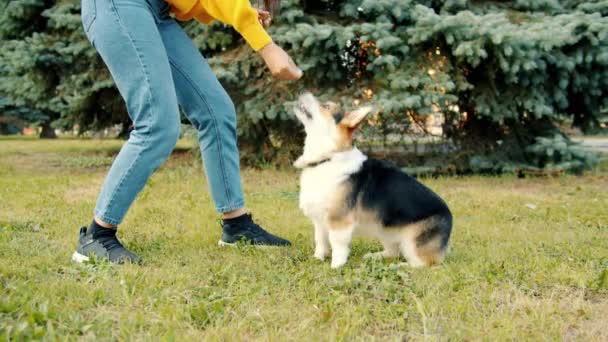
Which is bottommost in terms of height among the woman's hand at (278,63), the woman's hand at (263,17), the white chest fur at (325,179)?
the white chest fur at (325,179)

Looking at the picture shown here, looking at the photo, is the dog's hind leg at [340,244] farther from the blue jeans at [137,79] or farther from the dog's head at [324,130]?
the blue jeans at [137,79]

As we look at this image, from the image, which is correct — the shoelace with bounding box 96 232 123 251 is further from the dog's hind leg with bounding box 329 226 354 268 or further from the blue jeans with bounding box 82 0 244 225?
the dog's hind leg with bounding box 329 226 354 268

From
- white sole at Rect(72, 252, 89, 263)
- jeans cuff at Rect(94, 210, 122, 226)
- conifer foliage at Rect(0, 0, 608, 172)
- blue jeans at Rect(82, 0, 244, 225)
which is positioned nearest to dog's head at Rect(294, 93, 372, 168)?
blue jeans at Rect(82, 0, 244, 225)

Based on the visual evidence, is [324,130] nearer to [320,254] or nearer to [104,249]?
[320,254]

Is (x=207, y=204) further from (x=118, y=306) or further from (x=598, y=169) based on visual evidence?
(x=598, y=169)

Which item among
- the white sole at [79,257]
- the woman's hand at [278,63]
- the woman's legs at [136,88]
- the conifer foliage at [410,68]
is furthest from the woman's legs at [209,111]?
the conifer foliage at [410,68]

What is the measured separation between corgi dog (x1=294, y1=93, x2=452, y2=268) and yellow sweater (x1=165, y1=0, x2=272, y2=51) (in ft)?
2.17

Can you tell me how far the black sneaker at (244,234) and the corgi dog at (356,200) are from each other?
1.30 feet

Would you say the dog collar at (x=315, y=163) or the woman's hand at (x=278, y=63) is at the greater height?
the woman's hand at (x=278, y=63)

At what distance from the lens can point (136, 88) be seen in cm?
301

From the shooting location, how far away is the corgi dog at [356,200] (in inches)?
131

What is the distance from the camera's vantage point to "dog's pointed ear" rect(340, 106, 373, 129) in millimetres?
3242

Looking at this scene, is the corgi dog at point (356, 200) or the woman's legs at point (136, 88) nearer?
the woman's legs at point (136, 88)

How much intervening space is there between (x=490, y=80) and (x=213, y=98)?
4601mm
